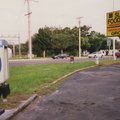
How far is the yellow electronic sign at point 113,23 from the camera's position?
875 inches

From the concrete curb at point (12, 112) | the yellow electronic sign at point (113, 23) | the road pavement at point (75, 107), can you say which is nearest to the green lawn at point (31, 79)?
the road pavement at point (75, 107)

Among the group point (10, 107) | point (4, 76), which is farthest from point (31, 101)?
point (4, 76)

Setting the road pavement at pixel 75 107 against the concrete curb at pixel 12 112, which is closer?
the concrete curb at pixel 12 112

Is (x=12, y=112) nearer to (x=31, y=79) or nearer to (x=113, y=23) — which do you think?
(x=31, y=79)

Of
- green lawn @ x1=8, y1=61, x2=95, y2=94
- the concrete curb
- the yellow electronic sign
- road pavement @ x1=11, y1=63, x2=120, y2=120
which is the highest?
the yellow electronic sign

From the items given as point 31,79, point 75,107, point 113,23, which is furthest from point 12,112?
point 113,23

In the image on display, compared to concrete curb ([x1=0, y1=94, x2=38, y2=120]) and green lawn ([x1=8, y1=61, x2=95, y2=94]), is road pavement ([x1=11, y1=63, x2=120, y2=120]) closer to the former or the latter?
concrete curb ([x1=0, y1=94, x2=38, y2=120])

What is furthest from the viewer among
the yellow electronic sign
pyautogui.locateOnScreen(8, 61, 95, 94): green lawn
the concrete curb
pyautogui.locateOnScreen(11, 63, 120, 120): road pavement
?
the yellow electronic sign

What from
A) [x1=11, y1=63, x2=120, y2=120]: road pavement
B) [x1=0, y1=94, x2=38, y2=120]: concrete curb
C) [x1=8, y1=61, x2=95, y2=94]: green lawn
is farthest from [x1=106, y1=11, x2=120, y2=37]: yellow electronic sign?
[x1=0, y1=94, x2=38, y2=120]: concrete curb

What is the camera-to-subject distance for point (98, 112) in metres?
4.58

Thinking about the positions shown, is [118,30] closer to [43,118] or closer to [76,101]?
[76,101]

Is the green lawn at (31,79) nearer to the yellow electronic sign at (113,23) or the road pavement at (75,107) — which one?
the road pavement at (75,107)

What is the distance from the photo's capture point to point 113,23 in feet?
74.9

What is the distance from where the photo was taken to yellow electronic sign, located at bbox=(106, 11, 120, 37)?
22212mm
